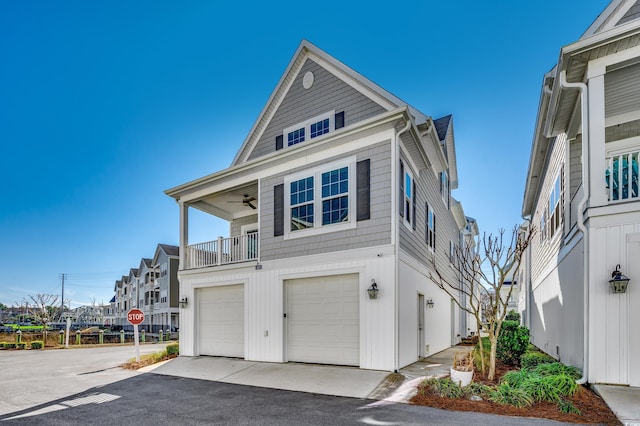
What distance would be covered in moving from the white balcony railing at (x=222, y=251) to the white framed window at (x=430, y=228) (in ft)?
18.6

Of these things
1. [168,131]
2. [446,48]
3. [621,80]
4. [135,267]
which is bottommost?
[135,267]

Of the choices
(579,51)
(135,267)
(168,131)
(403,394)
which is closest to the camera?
(579,51)

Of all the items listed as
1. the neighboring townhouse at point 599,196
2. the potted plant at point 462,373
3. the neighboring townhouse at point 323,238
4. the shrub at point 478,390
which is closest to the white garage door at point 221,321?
the neighboring townhouse at point 323,238

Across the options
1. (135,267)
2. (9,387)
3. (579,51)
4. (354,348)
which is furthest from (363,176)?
(135,267)

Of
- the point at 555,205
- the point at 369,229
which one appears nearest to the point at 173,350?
the point at 369,229

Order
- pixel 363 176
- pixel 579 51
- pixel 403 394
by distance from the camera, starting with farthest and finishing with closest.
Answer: pixel 363 176 → pixel 403 394 → pixel 579 51

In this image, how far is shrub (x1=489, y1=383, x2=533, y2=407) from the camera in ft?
17.9

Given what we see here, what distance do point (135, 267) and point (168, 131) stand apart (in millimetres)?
40079

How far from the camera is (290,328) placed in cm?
995

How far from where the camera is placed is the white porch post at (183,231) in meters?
13.0

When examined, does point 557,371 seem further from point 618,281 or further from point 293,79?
point 293,79

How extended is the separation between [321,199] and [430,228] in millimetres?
5262

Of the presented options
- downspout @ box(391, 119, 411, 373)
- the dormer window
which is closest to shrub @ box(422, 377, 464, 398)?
downspout @ box(391, 119, 411, 373)

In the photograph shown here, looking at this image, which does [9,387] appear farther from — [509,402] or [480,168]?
[480,168]
